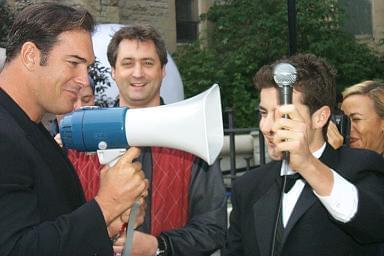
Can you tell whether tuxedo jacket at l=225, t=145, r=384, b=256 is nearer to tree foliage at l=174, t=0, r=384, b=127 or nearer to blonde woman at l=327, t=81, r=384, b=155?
blonde woman at l=327, t=81, r=384, b=155

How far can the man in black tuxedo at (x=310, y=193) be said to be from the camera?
6.64 feet

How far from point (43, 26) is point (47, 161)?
0.45m

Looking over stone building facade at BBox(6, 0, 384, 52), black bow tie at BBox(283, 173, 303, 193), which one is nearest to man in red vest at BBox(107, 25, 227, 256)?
black bow tie at BBox(283, 173, 303, 193)

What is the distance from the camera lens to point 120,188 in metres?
1.87

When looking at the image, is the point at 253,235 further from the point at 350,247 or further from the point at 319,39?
the point at 319,39

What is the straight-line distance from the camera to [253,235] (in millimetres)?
2391

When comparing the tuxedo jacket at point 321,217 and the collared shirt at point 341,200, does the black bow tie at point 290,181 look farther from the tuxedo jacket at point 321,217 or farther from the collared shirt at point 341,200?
the collared shirt at point 341,200

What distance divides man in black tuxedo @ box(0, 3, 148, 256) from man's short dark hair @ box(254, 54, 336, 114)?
2.44 feet

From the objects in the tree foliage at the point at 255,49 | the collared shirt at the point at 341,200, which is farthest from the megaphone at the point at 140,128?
the tree foliage at the point at 255,49

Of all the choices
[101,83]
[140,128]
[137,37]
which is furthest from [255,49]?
[140,128]

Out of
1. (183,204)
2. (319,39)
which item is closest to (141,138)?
(183,204)

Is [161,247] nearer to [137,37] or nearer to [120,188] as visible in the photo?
[120,188]

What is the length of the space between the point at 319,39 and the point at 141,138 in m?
10.2

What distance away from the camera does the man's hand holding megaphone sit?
183cm
